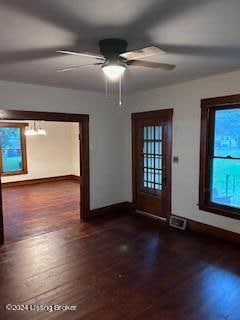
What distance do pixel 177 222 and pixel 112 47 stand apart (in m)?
3.18

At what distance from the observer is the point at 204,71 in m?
3.38

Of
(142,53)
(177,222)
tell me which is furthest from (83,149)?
(142,53)

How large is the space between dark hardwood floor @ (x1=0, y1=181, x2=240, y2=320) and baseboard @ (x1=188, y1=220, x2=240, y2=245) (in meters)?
0.15

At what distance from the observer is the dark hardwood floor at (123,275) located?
91.0 inches

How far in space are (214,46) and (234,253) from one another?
8.84 feet

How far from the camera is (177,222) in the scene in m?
4.31

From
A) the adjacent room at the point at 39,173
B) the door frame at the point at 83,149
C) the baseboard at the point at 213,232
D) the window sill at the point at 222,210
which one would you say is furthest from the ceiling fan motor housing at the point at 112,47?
the adjacent room at the point at 39,173

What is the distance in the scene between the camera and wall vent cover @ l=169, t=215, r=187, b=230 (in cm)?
423

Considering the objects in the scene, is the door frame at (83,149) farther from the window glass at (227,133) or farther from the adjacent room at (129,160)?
the window glass at (227,133)

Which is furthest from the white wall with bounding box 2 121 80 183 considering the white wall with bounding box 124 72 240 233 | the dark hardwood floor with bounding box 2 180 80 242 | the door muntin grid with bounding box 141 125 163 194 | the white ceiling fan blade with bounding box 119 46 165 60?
the white ceiling fan blade with bounding box 119 46 165 60

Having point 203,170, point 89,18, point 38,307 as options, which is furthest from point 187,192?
point 89,18

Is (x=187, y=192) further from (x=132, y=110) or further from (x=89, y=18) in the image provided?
(x=89, y=18)

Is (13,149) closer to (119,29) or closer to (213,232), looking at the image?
(213,232)

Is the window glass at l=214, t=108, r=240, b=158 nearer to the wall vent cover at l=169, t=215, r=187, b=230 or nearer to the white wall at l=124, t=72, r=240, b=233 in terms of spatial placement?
the white wall at l=124, t=72, r=240, b=233
